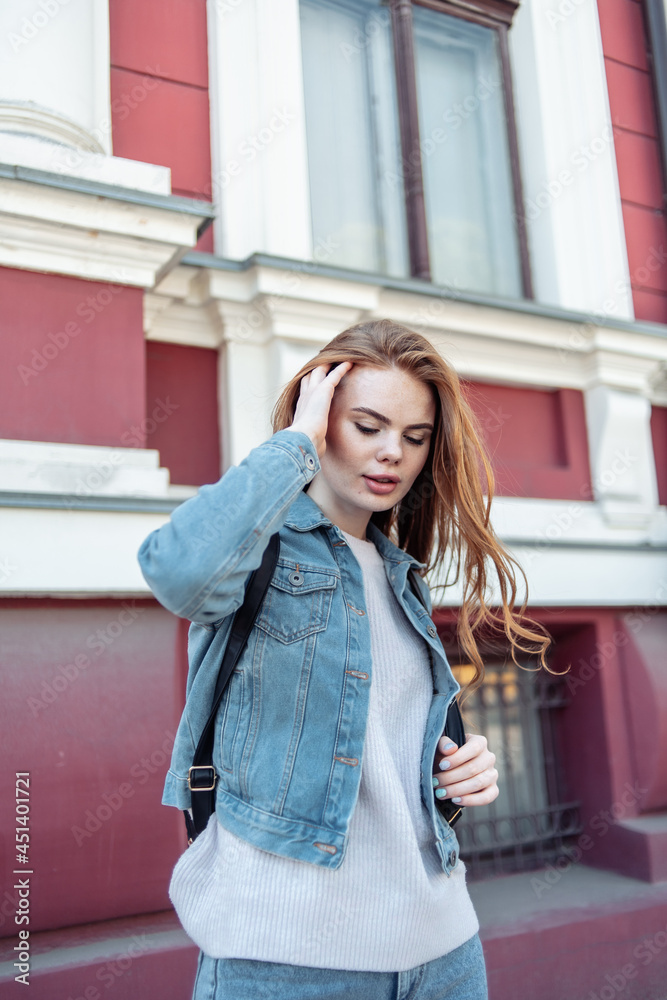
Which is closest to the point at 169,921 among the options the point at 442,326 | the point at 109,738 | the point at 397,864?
the point at 109,738

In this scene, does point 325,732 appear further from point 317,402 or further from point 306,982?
point 317,402

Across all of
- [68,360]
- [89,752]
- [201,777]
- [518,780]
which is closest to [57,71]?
[68,360]

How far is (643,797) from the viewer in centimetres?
338

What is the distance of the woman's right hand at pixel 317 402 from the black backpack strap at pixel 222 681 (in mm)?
228

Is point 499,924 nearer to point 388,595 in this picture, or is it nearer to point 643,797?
point 643,797

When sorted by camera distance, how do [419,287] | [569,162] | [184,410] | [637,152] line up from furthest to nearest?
[637,152] < [569,162] < [419,287] < [184,410]

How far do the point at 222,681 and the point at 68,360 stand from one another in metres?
1.60

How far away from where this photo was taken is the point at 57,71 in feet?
9.66

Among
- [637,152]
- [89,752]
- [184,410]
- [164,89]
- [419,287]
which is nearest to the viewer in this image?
[89,752]

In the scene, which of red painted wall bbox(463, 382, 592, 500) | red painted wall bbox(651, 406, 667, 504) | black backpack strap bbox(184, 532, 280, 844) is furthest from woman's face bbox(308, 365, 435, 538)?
red painted wall bbox(651, 406, 667, 504)

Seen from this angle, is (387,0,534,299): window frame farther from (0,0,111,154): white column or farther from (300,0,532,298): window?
(0,0,111,154): white column

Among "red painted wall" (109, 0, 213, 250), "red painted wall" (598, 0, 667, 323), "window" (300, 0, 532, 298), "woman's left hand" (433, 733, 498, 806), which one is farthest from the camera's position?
"red painted wall" (598, 0, 667, 323)

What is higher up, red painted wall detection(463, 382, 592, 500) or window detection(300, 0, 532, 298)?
window detection(300, 0, 532, 298)

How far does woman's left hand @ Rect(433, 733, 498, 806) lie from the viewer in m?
1.53
